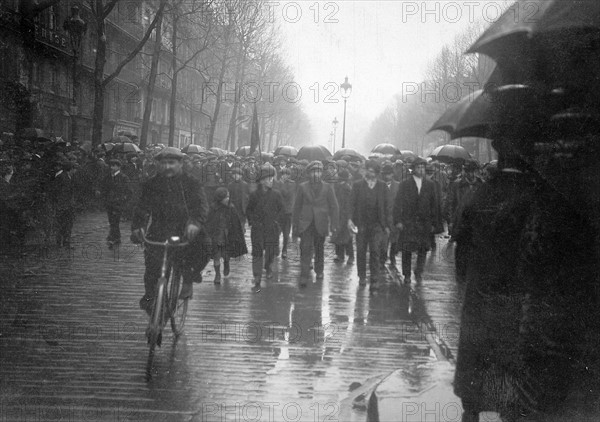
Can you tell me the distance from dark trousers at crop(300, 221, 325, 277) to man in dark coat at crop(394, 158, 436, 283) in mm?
1246

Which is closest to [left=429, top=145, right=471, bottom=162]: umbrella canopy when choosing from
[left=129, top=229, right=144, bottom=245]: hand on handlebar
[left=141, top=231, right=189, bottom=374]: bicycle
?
[left=141, top=231, right=189, bottom=374]: bicycle

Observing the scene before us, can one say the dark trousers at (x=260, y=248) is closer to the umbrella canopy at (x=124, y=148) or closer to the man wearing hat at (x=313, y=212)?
the man wearing hat at (x=313, y=212)

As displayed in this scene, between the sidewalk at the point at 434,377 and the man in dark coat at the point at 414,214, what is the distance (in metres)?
0.59

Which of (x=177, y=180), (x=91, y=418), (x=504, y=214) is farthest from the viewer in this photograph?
(x=177, y=180)

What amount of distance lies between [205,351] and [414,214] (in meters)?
5.31

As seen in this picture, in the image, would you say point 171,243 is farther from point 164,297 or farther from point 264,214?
point 264,214

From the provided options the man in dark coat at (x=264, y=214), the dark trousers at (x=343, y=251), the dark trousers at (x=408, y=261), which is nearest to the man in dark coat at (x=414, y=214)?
the dark trousers at (x=408, y=261)

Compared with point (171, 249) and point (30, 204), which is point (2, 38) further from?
point (171, 249)

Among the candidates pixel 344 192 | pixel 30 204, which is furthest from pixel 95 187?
pixel 344 192

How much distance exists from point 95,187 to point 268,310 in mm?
9904

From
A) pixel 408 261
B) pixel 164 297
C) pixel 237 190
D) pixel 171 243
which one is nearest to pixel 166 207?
pixel 171 243

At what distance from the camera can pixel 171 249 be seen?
681cm

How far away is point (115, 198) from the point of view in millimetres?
15352

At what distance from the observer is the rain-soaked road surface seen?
528 cm
